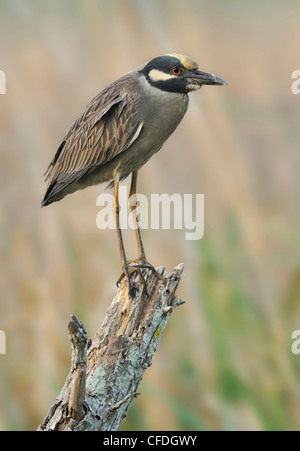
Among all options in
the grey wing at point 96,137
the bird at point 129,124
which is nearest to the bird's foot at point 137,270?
the bird at point 129,124

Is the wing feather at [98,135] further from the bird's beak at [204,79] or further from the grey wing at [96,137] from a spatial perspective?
the bird's beak at [204,79]

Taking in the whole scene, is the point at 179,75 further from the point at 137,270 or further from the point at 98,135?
the point at 137,270

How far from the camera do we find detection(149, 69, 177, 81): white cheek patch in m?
2.58

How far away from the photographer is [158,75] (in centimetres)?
260

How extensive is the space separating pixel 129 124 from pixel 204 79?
33 centimetres

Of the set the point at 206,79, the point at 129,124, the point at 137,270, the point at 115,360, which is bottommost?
the point at 115,360

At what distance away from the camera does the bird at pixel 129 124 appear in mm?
2580

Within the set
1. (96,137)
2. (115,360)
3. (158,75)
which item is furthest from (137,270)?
(158,75)

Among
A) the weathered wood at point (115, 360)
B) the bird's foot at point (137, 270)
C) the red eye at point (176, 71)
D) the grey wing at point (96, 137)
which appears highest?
the red eye at point (176, 71)

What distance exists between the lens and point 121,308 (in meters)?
2.39

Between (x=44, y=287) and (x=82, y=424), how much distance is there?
7.29 ft

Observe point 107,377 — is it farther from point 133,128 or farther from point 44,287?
point 44,287

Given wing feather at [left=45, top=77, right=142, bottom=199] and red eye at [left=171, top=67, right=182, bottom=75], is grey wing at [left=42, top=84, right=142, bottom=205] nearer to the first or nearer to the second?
wing feather at [left=45, top=77, right=142, bottom=199]

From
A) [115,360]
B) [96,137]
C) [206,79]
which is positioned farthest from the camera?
[96,137]
